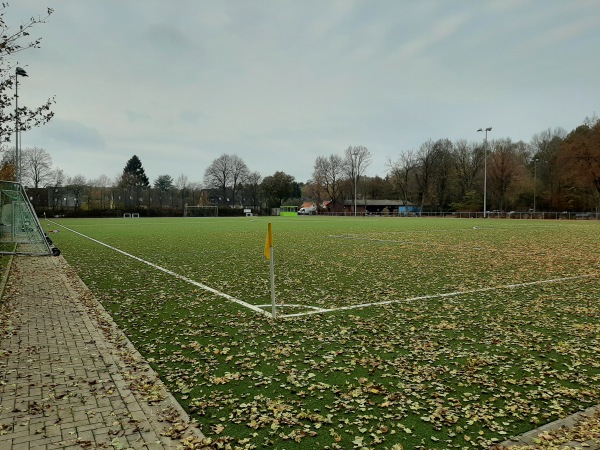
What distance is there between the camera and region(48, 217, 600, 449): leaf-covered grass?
3855 mm

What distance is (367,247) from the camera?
67.5 feet

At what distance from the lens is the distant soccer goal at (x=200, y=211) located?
101125 mm

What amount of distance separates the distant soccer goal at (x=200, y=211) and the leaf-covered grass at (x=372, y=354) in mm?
90940

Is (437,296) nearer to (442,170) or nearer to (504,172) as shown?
(504,172)

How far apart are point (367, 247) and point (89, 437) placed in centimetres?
1771

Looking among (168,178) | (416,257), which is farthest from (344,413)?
(168,178)

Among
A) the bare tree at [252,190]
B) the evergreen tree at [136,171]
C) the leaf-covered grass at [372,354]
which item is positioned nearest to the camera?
the leaf-covered grass at [372,354]

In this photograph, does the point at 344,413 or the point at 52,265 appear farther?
the point at 52,265

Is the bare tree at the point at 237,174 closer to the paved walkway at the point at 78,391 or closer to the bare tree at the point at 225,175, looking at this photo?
the bare tree at the point at 225,175

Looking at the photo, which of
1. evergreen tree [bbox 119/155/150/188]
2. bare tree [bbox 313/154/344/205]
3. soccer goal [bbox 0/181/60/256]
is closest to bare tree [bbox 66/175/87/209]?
evergreen tree [bbox 119/155/150/188]

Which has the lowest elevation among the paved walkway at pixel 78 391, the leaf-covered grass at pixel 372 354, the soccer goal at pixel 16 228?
the leaf-covered grass at pixel 372 354

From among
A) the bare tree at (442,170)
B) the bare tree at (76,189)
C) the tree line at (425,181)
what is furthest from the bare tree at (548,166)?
the bare tree at (76,189)

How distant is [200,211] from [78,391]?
101 meters

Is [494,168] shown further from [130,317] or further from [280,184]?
[130,317]
